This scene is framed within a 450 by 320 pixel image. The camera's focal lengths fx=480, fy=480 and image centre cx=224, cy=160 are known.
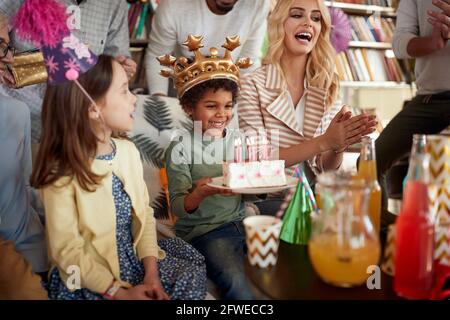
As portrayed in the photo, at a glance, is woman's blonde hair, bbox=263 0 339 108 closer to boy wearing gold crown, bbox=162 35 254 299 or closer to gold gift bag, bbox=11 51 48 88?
boy wearing gold crown, bbox=162 35 254 299

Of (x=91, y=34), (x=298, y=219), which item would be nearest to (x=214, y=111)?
(x=298, y=219)

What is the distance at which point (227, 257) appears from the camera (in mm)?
1248

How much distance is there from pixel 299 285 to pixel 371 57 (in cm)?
352

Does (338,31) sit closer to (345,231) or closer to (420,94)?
(420,94)

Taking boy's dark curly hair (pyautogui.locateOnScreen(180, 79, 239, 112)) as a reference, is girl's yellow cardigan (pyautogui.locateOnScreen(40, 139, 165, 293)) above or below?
below

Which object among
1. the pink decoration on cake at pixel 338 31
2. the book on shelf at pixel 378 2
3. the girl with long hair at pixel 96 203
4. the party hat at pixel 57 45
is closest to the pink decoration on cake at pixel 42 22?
the party hat at pixel 57 45

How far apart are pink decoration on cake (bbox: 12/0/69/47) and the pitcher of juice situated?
2.23ft

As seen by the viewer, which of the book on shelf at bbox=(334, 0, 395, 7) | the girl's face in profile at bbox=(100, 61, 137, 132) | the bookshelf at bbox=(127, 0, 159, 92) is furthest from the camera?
the book on shelf at bbox=(334, 0, 395, 7)

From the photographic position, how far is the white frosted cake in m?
1.37

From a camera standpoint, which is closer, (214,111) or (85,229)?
(85,229)

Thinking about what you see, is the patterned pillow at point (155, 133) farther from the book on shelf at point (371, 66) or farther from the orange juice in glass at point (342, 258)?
the book on shelf at point (371, 66)

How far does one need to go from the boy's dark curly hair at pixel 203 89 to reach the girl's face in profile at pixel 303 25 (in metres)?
0.29

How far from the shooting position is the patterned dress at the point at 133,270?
1.05 metres

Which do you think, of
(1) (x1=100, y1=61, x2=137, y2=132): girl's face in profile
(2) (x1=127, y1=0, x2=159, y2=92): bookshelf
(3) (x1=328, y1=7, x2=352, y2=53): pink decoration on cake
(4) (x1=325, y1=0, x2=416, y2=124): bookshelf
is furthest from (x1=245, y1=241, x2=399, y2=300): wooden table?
(4) (x1=325, y1=0, x2=416, y2=124): bookshelf
